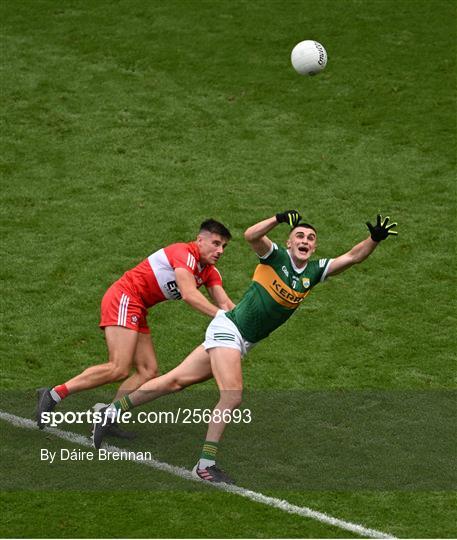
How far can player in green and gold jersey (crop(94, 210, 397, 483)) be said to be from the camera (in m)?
11.9

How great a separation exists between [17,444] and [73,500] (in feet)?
4.77

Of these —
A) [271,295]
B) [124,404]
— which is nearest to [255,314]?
[271,295]

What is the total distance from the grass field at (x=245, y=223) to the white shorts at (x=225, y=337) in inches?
48.2

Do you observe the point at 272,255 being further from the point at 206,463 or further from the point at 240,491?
the point at 240,491

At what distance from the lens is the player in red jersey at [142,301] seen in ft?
41.7

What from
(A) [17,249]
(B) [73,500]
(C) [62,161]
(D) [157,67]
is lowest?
(B) [73,500]

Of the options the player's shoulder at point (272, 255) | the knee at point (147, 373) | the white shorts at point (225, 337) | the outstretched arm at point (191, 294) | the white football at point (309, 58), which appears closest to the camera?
the white shorts at point (225, 337)

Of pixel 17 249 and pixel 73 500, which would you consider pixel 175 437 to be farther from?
pixel 17 249

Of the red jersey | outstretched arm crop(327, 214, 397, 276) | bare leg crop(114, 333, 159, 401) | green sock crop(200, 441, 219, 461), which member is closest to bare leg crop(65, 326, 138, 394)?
bare leg crop(114, 333, 159, 401)

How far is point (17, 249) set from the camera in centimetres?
1742

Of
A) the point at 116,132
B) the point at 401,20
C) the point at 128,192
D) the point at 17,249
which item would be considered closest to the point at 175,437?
the point at 17,249

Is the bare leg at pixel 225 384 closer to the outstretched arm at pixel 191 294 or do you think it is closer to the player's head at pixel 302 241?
the outstretched arm at pixel 191 294

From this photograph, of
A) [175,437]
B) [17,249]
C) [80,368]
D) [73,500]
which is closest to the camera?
[73,500]

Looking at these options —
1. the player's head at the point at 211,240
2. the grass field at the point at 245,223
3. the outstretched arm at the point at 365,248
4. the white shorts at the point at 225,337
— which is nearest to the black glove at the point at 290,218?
the outstretched arm at the point at 365,248
